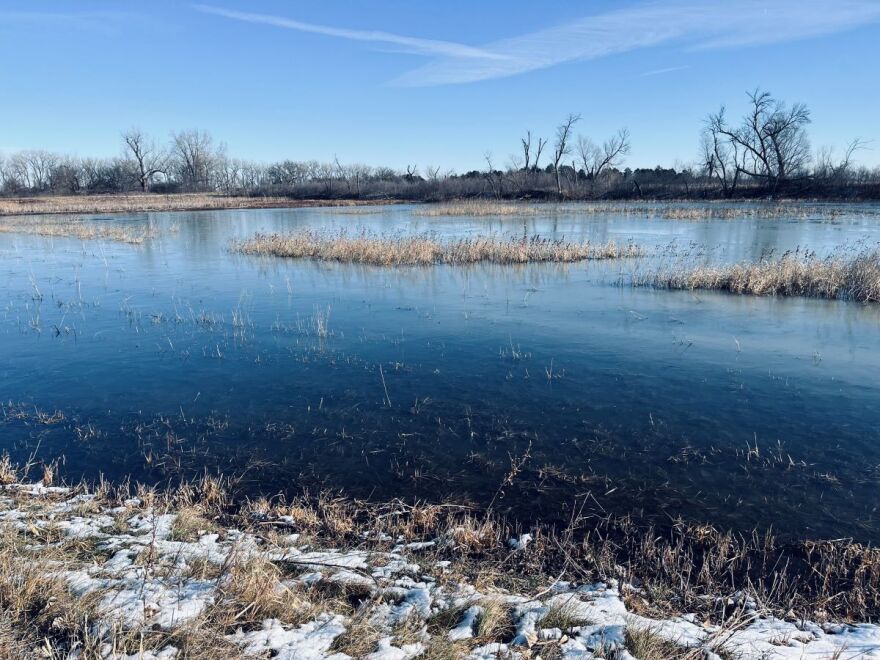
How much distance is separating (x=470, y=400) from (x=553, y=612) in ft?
14.2

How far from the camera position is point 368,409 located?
24.0 ft

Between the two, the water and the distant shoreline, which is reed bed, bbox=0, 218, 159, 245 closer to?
the water

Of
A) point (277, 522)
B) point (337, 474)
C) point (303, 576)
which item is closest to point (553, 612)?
point (303, 576)

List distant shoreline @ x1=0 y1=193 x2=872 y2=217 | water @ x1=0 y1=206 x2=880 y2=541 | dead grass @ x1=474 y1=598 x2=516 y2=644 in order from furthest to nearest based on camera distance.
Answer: distant shoreline @ x1=0 y1=193 x2=872 y2=217, water @ x1=0 y1=206 x2=880 y2=541, dead grass @ x1=474 y1=598 x2=516 y2=644

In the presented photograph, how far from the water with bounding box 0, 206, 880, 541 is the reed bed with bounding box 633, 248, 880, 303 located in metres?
0.81

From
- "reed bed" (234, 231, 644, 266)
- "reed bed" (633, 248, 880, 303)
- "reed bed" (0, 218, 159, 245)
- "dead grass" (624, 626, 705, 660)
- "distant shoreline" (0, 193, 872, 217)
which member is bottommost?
"dead grass" (624, 626, 705, 660)

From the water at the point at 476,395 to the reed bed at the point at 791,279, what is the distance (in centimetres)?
81

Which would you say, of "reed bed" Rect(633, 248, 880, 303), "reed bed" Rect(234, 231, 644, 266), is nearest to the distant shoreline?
"reed bed" Rect(234, 231, 644, 266)

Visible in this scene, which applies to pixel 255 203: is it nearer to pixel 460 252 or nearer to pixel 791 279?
pixel 460 252

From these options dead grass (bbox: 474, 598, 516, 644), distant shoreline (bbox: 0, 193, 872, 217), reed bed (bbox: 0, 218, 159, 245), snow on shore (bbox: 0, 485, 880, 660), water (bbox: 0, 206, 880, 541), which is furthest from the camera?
distant shoreline (bbox: 0, 193, 872, 217)

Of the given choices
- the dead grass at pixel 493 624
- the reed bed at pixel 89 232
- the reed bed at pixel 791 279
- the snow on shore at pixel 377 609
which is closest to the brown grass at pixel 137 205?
the reed bed at pixel 89 232

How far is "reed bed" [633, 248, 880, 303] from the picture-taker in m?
13.0

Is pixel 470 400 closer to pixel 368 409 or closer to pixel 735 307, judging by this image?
pixel 368 409

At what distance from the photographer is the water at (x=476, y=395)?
5508 millimetres
